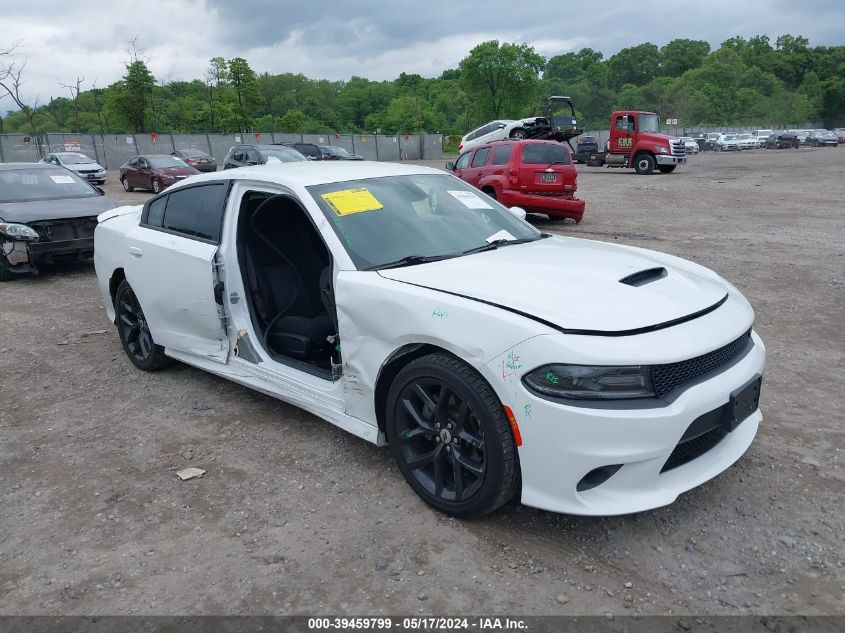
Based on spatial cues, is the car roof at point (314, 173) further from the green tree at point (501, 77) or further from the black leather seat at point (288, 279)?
the green tree at point (501, 77)

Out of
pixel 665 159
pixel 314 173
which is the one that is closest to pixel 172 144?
pixel 665 159

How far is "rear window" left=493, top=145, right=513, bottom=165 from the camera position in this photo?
12.8m

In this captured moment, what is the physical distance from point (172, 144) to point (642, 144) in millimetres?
31670

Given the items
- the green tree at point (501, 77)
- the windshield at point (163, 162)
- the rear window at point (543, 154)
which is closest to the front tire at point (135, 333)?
the rear window at point (543, 154)

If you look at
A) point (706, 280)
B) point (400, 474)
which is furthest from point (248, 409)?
point (706, 280)

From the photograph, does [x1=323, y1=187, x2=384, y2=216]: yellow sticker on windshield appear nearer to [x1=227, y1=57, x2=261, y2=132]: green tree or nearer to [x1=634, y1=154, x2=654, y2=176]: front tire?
[x1=634, y1=154, x2=654, y2=176]: front tire

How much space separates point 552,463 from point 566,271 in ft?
3.37

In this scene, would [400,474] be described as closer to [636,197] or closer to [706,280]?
[706,280]

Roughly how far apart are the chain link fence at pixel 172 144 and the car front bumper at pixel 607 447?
124 feet

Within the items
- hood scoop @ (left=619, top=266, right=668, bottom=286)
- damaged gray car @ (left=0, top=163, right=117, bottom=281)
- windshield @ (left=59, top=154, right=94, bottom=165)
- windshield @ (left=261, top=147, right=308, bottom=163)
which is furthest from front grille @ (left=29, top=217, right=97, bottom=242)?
windshield @ (left=59, top=154, right=94, bottom=165)

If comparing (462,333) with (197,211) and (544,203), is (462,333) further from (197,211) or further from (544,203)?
(544,203)

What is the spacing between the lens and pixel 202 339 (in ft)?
14.4

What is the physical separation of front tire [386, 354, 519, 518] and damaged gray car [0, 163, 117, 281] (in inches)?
289

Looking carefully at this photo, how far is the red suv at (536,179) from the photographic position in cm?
1234
